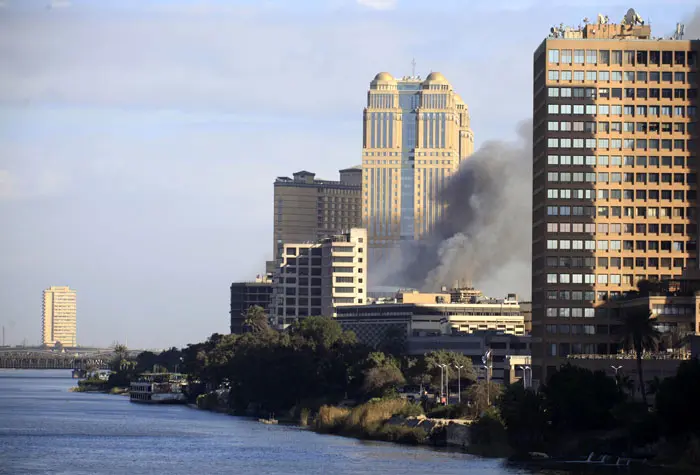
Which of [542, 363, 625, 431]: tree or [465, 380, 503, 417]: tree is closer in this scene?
[542, 363, 625, 431]: tree

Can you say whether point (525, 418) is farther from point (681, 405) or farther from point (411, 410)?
point (411, 410)

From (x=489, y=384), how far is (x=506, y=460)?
30333mm

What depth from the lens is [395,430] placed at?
16825 cm

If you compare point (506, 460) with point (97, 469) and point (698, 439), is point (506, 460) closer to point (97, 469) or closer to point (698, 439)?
point (698, 439)

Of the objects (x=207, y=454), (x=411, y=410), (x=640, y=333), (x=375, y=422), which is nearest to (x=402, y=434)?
(x=411, y=410)

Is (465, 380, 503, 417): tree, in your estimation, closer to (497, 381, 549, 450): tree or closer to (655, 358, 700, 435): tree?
(497, 381, 549, 450): tree

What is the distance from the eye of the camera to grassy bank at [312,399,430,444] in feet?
541

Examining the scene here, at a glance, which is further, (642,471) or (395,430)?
(395,430)

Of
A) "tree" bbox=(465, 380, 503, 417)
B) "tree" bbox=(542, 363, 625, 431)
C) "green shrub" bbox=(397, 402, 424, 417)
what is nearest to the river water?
"green shrub" bbox=(397, 402, 424, 417)

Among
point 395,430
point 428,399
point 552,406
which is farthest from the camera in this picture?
point 428,399

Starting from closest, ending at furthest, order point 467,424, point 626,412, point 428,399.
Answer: point 626,412 < point 467,424 < point 428,399

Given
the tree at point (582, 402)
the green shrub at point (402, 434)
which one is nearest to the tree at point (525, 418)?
the tree at point (582, 402)

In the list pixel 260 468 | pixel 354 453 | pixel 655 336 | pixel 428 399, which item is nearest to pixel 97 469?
pixel 260 468

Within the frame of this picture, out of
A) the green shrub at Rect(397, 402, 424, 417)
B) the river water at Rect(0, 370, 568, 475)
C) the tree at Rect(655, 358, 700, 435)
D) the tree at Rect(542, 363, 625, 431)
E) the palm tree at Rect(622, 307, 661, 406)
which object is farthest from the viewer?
the green shrub at Rect(397, 402, 424, 417)
